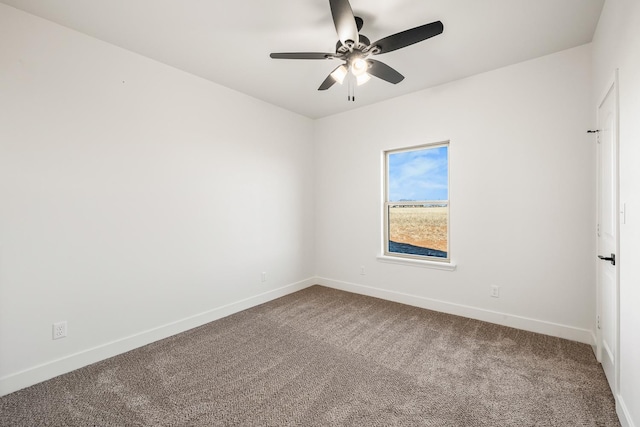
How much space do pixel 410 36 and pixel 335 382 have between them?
2.50 meters

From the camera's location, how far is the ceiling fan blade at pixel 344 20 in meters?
1.69

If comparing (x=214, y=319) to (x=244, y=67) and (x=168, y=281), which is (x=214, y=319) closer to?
(x=168, y=281)

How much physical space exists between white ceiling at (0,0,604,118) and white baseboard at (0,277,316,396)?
2.63 metres

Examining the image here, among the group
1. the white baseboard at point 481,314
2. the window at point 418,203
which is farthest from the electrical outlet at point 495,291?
the window at point 418,203

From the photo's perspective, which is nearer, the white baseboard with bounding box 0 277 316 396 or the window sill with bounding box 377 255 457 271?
the white baseboard with bounding box 0 277 316 396

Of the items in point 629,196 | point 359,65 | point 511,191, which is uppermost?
point 359,65

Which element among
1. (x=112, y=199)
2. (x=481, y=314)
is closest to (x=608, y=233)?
(x=481, y=314)

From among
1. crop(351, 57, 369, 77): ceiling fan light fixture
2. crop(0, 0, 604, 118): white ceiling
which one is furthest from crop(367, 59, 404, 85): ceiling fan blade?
crop(0, 0, 604, 118): white ceiling

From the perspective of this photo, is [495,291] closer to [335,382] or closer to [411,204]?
[411,204]

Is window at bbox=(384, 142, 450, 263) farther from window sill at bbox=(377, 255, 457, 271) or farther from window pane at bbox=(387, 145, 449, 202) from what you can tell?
window sill at bbox=(377, 255, 457, 271)

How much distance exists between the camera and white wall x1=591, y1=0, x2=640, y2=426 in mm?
1449

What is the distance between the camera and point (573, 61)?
2.66 m

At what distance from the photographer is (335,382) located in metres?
2.11

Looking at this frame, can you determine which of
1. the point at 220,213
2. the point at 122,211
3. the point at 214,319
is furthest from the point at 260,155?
the point at 214,319
